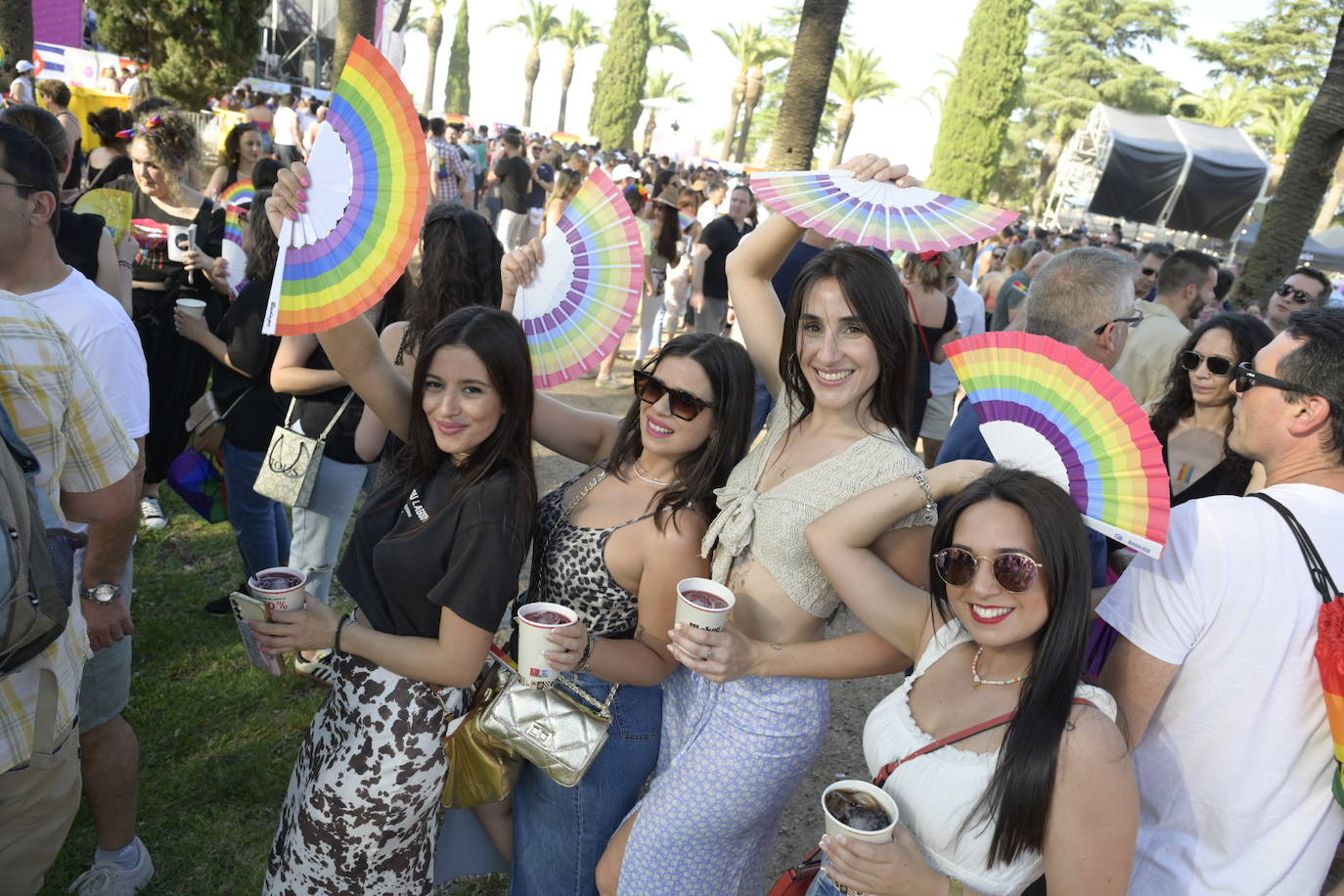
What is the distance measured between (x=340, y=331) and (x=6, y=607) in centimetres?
115

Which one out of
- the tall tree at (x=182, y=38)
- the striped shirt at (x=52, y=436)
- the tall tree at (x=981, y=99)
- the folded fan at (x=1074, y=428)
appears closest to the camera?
the folded fan at (x=1074, y=428)

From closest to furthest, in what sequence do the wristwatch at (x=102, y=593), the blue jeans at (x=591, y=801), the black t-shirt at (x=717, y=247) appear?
the blue jeans at (x=591, y=801), the wristwatch at (x=102, y=593), the black t-shirt at (x=717, y=247)

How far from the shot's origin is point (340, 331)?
8.24 ft

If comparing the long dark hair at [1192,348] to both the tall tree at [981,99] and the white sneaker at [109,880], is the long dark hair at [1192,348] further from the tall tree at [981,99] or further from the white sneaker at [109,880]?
the tall tree at [981,99]

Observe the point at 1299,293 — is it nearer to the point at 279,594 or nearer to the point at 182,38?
the point at 279,594

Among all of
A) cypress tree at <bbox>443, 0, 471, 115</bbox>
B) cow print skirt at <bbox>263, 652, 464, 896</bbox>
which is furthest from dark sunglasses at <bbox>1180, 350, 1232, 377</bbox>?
cypress tree at <bbox>443, 0, 471, 115</bbox>

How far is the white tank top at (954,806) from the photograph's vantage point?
166 centimetres

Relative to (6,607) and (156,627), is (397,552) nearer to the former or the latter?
(6,607)

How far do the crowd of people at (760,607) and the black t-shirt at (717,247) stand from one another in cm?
586

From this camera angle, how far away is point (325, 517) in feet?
12.5

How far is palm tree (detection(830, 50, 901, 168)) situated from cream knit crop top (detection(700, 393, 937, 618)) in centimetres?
4748

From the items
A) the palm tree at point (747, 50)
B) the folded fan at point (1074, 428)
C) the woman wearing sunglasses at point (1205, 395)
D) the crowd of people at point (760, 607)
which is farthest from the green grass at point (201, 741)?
the palm tree at point (747, 50)

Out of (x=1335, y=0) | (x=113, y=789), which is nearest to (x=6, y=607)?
(x=113, y=789)

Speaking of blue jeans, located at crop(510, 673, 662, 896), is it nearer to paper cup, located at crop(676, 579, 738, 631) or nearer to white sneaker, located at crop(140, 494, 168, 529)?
paper cup, located at crop(676, 579, 738, 631)
